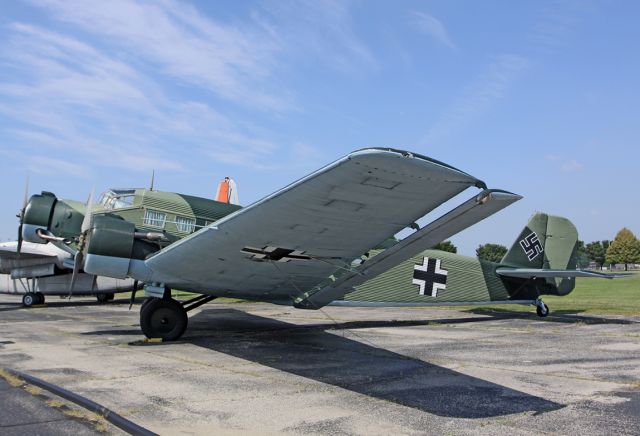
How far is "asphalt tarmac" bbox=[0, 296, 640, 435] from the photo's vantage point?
4.50 metres

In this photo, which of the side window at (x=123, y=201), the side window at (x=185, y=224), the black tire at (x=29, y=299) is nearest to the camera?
the side window at (x=185, y=224)

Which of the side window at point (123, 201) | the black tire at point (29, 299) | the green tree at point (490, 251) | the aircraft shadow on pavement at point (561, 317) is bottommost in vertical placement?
the black tire at point (29, 299)

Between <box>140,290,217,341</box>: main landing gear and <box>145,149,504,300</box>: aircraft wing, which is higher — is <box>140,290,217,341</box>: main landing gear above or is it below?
below

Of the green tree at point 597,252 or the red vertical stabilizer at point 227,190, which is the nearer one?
the red vertical stabilizer at point 227,190

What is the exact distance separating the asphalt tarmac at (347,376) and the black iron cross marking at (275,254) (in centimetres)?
151

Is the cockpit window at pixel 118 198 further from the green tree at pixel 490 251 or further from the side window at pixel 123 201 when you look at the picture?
the green tree at pixel 490 251

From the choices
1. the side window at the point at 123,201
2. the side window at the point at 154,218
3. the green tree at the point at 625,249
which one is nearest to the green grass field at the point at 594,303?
the side window at the point at 154,218

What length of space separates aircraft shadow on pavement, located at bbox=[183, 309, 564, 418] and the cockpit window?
9.60 feet

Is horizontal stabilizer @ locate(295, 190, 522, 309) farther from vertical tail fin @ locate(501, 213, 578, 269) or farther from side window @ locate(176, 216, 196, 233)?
vertical tail fin @ locate(501, 213, 578, 269)

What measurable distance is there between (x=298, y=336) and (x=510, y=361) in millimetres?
4302

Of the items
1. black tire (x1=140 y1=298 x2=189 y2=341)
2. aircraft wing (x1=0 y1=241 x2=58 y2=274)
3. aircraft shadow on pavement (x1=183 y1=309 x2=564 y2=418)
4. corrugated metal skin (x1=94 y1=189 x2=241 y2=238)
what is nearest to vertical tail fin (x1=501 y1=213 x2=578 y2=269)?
aircraft shadow on pavement (x1=183 y1=309 x2=564 y2=418)

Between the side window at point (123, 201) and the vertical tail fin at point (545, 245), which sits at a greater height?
the vertical tail fin at point (545, 245)

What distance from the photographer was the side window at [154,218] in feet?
32.5

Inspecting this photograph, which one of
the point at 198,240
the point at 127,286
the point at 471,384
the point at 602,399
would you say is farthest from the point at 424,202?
the point at 127,286
